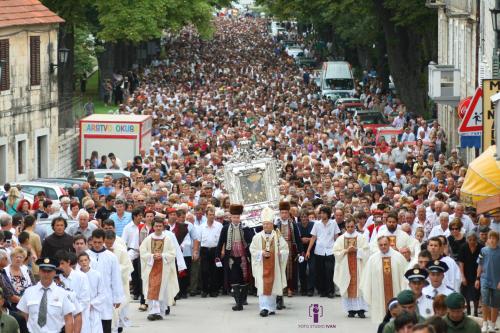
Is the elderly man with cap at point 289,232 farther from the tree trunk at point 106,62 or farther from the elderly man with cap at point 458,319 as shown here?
the tree trunk at point 106,62

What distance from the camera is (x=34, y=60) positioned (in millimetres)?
45500

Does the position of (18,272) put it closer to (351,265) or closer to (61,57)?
(351,265)

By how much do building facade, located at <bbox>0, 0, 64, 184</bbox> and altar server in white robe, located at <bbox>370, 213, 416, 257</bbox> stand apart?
70.0 ft

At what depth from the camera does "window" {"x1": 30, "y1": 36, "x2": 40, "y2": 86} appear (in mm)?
45312

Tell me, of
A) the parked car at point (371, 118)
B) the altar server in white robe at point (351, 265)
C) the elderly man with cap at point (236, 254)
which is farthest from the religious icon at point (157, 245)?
the parked car at point (371, 118)

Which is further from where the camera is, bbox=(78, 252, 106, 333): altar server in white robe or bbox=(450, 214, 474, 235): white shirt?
bbox=(450, 214, 474, 235): white shirt

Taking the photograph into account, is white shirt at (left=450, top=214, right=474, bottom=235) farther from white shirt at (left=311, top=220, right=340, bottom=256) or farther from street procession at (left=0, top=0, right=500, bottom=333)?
white shirt at (left=311, top=220, right=340, bottom=256)

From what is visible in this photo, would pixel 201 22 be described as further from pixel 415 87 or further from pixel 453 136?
pixel 453 136

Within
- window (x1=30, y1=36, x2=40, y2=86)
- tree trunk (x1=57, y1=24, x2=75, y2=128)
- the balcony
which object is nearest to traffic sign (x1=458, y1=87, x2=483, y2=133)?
window (x1=30, y1=36, x2=40, y2=86)

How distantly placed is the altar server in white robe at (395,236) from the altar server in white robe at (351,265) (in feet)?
3.24

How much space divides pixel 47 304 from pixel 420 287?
386 centimetres

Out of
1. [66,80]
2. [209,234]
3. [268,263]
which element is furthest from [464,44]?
[268,263]

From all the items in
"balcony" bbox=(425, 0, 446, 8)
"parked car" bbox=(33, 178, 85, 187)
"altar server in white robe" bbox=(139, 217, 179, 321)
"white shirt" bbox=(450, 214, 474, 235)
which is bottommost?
"altar server in white robe" bbox=(139, 217, 179, 321)

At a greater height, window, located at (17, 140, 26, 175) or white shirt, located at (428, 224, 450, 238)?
window, located at (17, 140, 26, 175)
